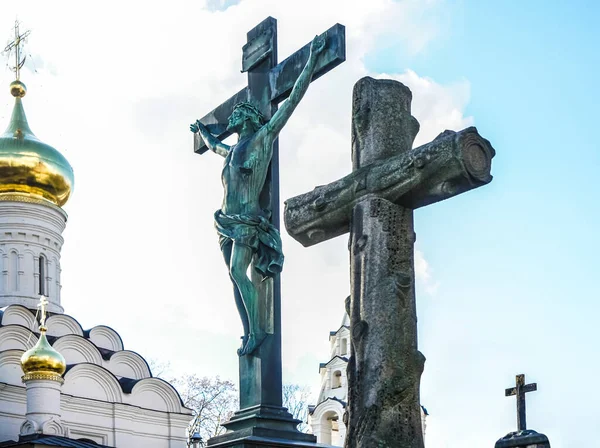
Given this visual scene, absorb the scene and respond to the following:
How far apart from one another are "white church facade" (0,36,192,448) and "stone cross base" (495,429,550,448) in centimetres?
1621

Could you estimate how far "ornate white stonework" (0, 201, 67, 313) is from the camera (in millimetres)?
29719

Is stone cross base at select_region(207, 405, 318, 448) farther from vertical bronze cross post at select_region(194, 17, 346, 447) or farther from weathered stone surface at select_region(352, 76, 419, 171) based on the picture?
weathered stone surface at select_region(352, 76, 419, 171)

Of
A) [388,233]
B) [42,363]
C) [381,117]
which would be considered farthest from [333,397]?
[388,233]

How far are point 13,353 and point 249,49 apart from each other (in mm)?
20342

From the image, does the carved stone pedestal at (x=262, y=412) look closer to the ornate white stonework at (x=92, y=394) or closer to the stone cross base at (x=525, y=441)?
the stone cross base at (x=525, y=441)

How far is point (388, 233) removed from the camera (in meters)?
4.21

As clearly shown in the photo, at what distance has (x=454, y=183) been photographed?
13.6ft

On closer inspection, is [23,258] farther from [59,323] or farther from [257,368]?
[257,368]

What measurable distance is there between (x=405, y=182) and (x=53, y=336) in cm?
2684

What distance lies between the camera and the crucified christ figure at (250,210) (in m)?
7.38

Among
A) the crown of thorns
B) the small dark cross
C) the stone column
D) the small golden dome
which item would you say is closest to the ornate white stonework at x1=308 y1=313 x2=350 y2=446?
the small golden dome

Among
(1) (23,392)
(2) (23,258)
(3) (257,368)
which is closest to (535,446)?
(3) (257,368)

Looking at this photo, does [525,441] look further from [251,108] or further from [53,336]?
[53,336]

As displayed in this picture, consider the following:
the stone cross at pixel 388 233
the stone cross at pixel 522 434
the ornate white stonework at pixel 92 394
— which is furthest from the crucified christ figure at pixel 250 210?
the ornate white stonework at pixel 92 394
